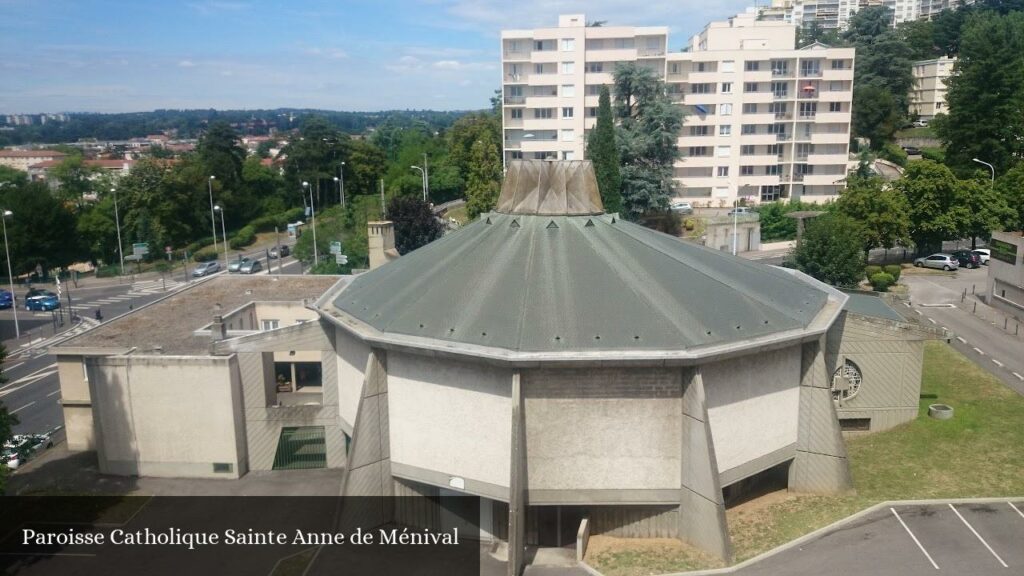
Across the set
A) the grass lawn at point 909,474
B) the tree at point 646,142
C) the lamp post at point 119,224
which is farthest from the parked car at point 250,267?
the grass lawn at point 909,474

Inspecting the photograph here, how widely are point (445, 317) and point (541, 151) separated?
6097cm

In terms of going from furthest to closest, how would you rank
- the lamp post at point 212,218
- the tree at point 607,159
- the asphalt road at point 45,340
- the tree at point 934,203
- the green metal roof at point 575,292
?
the lamp post at point 212,218, the tree at point 607,159, the tree at point 934,203, the asphalt road at point 45,340, the green metal roof at point 575,292

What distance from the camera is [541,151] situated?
81188mm

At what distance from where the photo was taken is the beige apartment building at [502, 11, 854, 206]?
78875mm

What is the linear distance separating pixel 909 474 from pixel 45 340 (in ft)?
188

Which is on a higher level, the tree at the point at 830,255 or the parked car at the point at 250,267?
the tree at the point at 830,255

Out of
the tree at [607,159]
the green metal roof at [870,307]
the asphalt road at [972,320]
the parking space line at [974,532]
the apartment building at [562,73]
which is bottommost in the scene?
the parking space line at [974,532]

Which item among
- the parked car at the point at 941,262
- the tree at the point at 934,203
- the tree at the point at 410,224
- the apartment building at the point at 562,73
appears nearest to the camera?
the tree at the point at 934,203

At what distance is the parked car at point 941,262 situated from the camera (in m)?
59.2

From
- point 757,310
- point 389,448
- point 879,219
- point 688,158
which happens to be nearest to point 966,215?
point 879,219

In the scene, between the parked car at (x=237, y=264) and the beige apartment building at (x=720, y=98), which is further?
the beige apartment building at (x=720, y=98)

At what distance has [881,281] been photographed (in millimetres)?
52625

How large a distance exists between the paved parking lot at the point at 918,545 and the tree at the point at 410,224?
45.8 m

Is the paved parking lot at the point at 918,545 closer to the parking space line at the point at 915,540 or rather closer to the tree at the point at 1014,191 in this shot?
the parking space line at the point at 915,540
